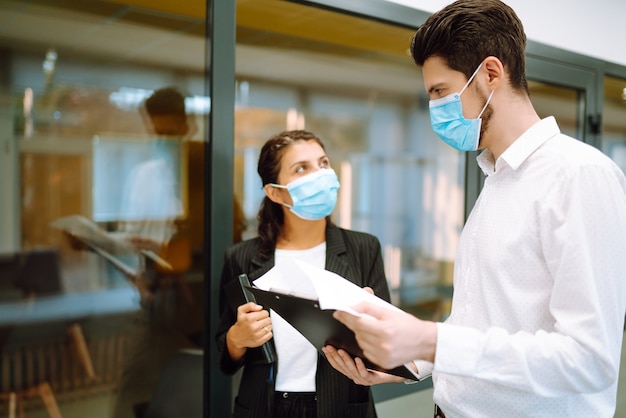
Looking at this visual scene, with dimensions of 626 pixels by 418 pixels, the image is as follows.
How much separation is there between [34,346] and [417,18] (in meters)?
2.18

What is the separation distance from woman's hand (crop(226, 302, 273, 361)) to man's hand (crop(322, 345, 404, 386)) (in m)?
0.27

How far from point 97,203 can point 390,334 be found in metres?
1.68

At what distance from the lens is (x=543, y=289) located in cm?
98

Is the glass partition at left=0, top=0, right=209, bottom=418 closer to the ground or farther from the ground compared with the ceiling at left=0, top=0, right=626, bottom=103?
closer to the ground

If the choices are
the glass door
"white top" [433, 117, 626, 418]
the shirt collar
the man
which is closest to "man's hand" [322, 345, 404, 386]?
the man

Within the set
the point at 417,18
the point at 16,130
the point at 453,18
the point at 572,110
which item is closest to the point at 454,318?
the point at 453,18

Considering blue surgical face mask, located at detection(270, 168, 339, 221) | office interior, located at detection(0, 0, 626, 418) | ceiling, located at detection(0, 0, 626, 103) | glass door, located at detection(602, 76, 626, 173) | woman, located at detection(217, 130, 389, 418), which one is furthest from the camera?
glass door, located at detection(602, 76, 626, 173)

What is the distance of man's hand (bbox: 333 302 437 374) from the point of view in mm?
867

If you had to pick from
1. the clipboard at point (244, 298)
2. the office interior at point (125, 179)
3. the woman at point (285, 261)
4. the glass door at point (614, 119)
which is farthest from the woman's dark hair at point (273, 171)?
the glass door at point (614, 119)

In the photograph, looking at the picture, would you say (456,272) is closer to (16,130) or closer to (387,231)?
(16,130)

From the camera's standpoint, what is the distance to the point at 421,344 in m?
0.90

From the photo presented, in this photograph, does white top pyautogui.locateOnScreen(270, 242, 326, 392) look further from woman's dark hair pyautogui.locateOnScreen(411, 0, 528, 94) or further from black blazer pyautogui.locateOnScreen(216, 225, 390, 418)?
woman's dark hair pyautogui.locateOnScreen(411, 0, 528, 94)

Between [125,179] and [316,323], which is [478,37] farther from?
[125,179]

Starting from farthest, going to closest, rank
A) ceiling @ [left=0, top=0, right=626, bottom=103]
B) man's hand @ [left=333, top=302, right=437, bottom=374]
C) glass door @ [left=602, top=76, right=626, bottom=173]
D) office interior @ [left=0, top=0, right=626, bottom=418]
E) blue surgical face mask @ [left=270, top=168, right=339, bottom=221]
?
1. glass door @ [left=602, top=76, right=626, bottom=173]
2. ceiling @ [left=0, top=0, right=626, bottom=103]
3. office interior @ [left=0, top=0, right=626, bottom=418]
4. blue surgical face mask @ [left=270, top=168, right=339, bottom=221]
5. man's hand @ [left=333, top=302, right=437, bottom=374]
